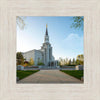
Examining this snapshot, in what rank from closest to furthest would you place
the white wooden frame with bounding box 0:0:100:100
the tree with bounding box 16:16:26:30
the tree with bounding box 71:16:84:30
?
the white wooden frame with bounding box 0:0:100:100, the tree with bounding box 16:16:26:30, the tree with bounding box 71:16:84:30

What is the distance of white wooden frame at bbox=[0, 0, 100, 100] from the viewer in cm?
305

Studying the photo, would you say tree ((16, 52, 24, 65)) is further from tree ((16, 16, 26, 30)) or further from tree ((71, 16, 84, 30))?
tree ((71, 16, 84, 30))

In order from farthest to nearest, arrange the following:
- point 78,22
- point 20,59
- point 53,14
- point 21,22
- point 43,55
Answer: point 43,55
point 20,59
point 78,22
point 21,22
point 53,14

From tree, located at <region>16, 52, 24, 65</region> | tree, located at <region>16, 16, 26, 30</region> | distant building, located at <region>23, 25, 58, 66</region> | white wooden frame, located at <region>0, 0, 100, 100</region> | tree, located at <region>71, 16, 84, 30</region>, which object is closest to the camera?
white wooden frame, located at <region>0, 0, 100, 100</region>

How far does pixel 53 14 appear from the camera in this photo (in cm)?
335

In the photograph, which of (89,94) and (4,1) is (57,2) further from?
(89,94)

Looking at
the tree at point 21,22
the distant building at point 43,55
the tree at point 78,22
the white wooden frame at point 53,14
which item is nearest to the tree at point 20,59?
the distant building at point 43,55

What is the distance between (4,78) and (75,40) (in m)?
19.7

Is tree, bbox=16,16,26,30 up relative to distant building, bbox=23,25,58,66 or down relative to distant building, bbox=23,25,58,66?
up

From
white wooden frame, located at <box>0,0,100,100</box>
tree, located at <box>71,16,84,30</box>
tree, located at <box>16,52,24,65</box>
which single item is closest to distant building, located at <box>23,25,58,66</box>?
tree, located at <box>16,52,24,65</box>

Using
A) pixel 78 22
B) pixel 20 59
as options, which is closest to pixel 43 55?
pixel 20 59

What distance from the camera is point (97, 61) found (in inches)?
123

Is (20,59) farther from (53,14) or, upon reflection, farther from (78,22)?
(53,14)

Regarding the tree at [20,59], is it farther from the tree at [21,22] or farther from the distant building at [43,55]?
the tree at [21,22]
